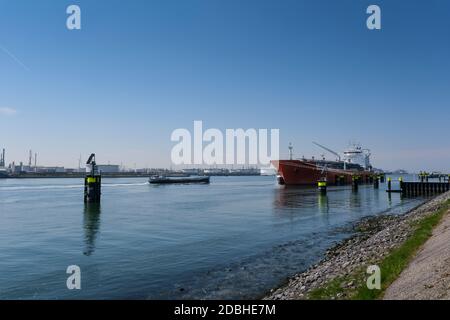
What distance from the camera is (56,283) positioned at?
15.2 m

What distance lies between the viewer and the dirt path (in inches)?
322

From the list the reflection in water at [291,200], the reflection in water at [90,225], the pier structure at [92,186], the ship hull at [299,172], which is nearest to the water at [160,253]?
the reflection in water at [90,225]

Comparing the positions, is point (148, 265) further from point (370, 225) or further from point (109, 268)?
point (370, 225)

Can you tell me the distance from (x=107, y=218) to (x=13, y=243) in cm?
1361

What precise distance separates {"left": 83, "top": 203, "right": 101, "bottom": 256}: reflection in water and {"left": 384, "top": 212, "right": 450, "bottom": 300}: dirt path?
17081mm

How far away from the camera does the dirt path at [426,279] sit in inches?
322

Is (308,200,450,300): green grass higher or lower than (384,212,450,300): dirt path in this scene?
lower

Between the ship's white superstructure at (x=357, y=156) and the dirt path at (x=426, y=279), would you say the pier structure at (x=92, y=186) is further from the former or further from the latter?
the ship's white superstructure at (x=357, y=156)

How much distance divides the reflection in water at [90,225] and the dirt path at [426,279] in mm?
17081

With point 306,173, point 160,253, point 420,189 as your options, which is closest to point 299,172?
point 306,173

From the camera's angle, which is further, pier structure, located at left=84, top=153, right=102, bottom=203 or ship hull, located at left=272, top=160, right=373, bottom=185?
ship hull, located at left=272, top=160, right=373, bottom=185

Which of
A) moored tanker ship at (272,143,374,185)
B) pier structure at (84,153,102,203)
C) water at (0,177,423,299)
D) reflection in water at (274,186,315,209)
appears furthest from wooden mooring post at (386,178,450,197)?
pier structure at (84,153,102,203)

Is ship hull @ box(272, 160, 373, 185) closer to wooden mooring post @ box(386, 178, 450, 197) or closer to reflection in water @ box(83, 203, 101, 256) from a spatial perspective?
wooden mooring post @ box(386, 178, 450, 197)
